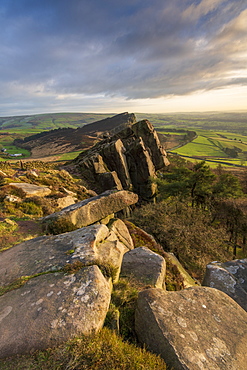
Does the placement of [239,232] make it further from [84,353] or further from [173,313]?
[84,353]

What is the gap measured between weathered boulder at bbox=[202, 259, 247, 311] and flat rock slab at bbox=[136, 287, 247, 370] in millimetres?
3136

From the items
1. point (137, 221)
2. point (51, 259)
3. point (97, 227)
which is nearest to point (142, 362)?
point (51, 259)

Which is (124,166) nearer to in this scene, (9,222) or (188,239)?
(188,239)

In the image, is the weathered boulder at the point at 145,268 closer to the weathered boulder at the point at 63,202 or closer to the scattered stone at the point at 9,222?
the scattered stone at the point at 9,222

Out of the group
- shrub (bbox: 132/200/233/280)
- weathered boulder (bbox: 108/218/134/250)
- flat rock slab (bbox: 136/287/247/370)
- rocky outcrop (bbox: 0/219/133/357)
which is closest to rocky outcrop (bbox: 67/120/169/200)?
shrub (bbox: 132/200/233/280)

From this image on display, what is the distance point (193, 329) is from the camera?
4.75m

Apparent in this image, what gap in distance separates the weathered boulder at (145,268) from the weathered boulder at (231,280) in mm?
2718

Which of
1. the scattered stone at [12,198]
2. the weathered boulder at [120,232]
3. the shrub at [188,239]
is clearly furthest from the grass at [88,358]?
the shrub at [188,239]

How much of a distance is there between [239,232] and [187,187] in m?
11.0

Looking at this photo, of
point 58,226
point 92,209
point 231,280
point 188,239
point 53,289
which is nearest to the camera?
point 53,289

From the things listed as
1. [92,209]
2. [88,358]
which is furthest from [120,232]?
[88,358]

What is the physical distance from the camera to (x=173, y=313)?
513cm

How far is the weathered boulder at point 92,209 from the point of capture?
35.7 feet

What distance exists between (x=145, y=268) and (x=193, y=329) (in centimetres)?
467
